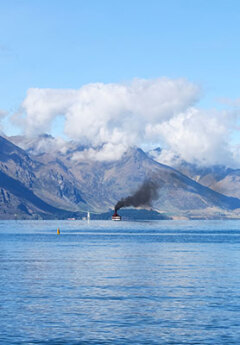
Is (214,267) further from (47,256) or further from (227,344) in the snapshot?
(227,344)

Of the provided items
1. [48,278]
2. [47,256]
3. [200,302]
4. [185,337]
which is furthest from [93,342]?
[47,256]

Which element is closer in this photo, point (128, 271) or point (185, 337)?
point (185, 337)

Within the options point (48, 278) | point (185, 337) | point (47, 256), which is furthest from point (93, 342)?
point (47, 256)

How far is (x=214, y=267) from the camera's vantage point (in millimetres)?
105875

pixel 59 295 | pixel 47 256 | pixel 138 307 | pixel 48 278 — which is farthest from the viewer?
pixel 47 256

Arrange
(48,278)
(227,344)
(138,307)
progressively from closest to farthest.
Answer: (227,344)
(138,307)
(48,278)

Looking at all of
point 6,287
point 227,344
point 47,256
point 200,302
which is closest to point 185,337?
point 227,344

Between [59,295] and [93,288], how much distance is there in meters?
6.87

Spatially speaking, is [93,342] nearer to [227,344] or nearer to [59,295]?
[227,344]

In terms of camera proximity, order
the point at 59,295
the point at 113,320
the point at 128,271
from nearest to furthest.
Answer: the point at 113,320
the point at 59,295
the point at 128,271

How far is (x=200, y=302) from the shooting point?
217 ft

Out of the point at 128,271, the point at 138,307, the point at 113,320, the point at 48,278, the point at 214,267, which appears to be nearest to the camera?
the point at 113,320

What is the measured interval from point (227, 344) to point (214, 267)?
59.3 m

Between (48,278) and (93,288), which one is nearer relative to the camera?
(93,288)
